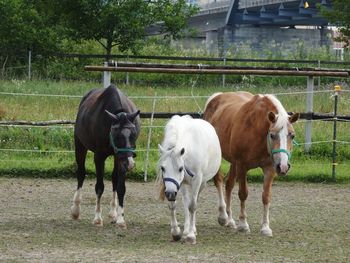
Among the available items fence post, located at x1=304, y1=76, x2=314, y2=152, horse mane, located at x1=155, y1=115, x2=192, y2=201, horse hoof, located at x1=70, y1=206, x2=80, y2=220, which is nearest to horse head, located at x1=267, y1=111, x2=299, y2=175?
horse mane, located at x1=155, y1=115, x2=192, y2=201

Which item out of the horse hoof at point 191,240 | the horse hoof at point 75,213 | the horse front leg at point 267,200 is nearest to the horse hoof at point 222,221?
the horse front leg at point 267,200

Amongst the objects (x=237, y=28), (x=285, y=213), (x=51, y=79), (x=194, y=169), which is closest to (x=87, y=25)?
(x=51, y=79)

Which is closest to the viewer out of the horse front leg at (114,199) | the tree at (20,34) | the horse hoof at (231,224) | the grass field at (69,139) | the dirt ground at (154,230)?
the dirt ground at (154,230)

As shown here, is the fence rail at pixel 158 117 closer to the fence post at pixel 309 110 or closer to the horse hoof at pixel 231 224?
the fence post at pixel 309 110

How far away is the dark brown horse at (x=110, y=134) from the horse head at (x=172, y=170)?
3.05 ft

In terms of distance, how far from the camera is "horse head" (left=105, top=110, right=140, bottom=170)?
9984 millimetres

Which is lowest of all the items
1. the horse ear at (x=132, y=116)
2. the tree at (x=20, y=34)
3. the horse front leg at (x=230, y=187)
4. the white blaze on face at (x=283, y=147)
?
the horse front leg at (x=230, y=187)

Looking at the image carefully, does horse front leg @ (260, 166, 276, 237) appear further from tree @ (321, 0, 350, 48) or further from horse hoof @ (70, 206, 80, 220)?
tree @ (321, 0, 350, 48)

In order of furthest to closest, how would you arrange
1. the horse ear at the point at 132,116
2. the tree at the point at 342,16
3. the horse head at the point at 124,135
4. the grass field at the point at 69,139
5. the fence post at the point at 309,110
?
the tree at the point at 342,16
the fence post at the point at 309,110
the grass field at the point at 69,139
the horse ear at the point at 132,116
the horse head at the point at 124,135

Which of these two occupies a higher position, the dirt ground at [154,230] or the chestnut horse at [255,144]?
the chestnut horse at [255,144]

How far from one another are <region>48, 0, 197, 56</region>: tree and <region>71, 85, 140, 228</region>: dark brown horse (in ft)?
51.7

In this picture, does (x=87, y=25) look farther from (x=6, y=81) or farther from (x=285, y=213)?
(x=285, y=213)

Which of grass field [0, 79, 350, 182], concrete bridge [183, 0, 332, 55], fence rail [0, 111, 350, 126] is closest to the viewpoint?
fence rail [0, 111, 350, 126]

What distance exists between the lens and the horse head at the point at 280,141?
9.61 m
